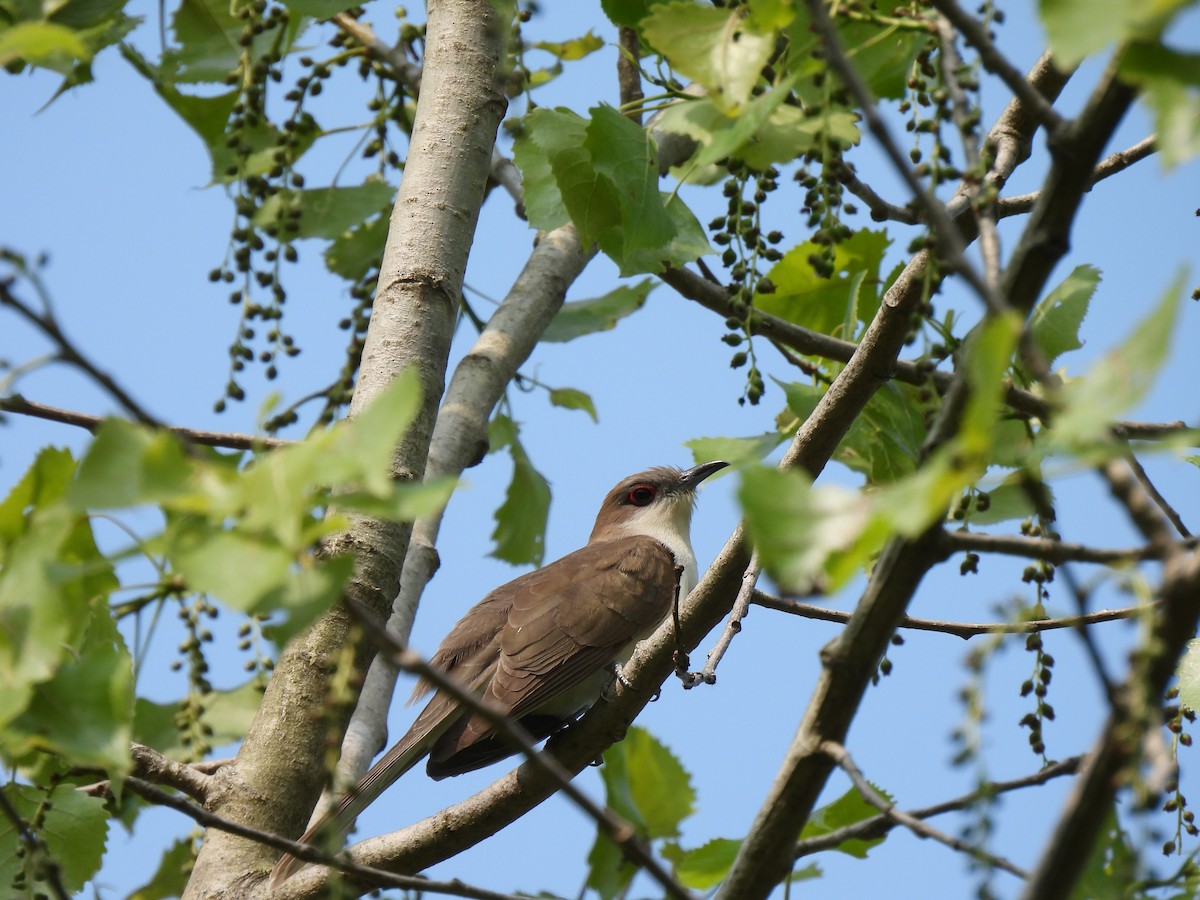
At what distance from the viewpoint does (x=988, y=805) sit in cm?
195

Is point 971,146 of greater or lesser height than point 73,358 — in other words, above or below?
above

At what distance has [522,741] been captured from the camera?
1.87 m

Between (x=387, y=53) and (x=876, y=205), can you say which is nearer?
(x=876, y=205)

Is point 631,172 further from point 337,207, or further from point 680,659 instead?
point 337,207

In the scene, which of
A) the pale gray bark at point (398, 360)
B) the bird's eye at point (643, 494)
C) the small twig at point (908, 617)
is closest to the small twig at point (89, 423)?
the pale gray bark at point (398, 360)

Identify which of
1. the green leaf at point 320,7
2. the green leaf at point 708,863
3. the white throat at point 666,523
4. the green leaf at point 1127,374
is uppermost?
the white throat at point 666,523

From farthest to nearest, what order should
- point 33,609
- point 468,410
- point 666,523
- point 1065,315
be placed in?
point 666,523
point 468,410
point 1065,315
point 33,609

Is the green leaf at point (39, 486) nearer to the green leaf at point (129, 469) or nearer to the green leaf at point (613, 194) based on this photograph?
the green leaf at point (129, 469)

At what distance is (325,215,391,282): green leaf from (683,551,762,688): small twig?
3.98 metres

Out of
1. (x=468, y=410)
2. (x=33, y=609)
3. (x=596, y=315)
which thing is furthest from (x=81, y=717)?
(x=596, y=315)

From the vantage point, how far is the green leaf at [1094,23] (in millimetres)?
1547

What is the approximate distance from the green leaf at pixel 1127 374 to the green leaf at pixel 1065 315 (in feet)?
8.97

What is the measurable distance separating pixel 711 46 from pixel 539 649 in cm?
350

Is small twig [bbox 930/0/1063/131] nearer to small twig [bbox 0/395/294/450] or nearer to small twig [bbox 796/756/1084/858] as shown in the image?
small twig [bbox 796/756/1084/858]
